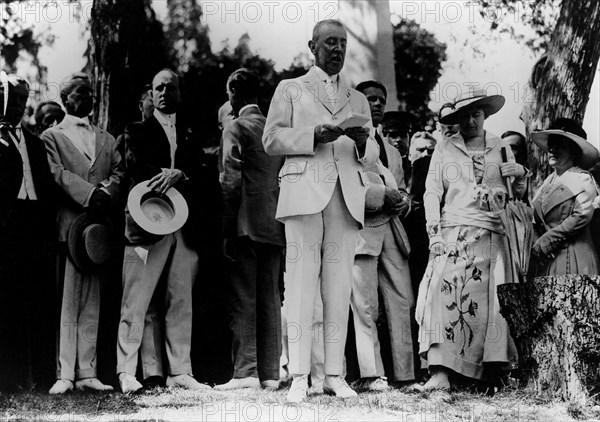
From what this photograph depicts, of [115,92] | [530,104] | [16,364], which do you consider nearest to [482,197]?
[530,104]

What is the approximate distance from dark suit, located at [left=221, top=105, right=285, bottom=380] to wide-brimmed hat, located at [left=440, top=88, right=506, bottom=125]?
1.49 m

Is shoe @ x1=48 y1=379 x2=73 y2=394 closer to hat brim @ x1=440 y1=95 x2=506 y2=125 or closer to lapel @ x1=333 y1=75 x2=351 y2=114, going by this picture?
lapel @ x1=333 y1=75 x2=351 y2=114

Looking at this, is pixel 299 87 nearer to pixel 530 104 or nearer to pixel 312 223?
pixel 312 223

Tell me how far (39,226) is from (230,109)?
6.36 ft

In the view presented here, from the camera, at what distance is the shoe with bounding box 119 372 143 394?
24.9ft

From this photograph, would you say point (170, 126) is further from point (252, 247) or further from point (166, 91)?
point (252, 247)

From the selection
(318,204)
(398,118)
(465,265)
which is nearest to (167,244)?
(318,204)

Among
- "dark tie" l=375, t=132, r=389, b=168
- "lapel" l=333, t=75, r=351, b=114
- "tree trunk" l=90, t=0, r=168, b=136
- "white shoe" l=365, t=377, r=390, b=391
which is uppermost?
"tree trunk" l=90, t=0, r=168, b=136

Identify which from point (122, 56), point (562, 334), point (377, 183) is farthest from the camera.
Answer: point (122, 56)

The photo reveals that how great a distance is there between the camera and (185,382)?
7.86 m

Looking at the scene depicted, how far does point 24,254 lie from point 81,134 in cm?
113

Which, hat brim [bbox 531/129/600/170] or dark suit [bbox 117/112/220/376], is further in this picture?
hat brim [bbox 531/129/600/170]

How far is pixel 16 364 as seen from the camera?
775cm

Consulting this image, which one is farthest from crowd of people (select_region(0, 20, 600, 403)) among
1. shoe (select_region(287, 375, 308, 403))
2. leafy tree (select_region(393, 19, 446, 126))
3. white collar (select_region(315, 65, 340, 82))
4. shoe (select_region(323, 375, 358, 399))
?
leafy tree (select_region(393, 19, 446, 126))
